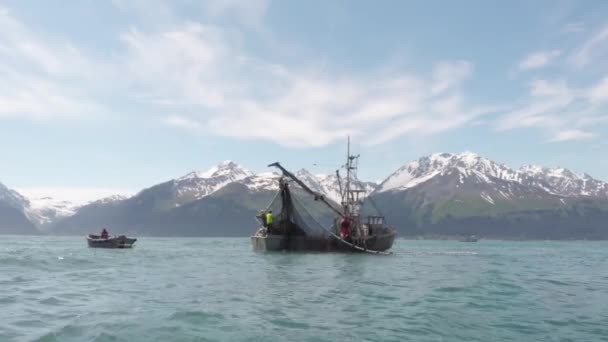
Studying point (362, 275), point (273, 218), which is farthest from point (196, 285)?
point (273, 218)

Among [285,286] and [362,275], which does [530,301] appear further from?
[362,275]

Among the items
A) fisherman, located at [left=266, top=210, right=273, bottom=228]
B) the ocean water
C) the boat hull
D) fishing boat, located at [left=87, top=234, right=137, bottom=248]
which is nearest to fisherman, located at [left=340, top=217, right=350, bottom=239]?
the boat hull

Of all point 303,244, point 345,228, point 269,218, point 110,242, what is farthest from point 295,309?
point 110,242

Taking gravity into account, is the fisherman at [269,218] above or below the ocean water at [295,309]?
above

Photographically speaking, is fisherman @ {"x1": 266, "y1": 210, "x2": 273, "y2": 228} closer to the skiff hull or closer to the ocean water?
the skiff hull

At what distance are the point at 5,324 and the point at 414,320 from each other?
58.5ft

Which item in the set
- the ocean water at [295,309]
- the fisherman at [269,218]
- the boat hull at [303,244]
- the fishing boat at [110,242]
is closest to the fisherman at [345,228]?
the boat hull at [303,244]

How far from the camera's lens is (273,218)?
89938 millimetres

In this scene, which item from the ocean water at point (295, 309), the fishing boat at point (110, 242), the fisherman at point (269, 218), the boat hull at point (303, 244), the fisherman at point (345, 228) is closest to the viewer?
the ocean water at point (295, 309)

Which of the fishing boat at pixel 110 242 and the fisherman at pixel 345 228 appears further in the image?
the fishing boat at pixel 110 242

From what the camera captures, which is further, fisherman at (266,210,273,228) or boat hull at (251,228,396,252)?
boat hull at (251,228,396,252)

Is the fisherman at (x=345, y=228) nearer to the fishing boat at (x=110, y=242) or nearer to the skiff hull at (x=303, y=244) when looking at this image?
the skiff hull at (x=303, y=244)

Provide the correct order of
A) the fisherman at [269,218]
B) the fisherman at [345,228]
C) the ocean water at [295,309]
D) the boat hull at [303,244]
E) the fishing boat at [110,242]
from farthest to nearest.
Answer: the fishing boat at [110,242] → the fisherman at [345,228] → the boat hull at [303,244] → the fisherman at [269,218] → the ocean water at [295,309]

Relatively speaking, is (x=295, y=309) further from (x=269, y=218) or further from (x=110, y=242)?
(x=110, y=242)
